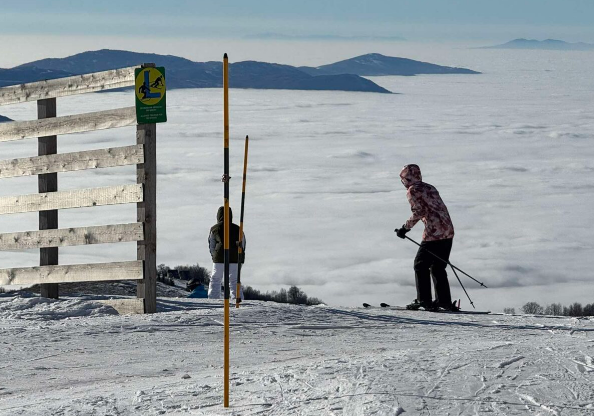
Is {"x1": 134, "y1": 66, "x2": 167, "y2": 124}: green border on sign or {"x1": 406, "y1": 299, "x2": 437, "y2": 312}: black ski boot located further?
{"x1": 406, "y1": 299, "x2": 437, "y2": 312}: black ski boot

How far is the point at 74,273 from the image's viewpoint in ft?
35.9

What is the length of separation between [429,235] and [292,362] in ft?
13.7

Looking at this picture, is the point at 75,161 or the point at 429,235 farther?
the point at 429,235

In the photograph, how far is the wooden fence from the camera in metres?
10.2

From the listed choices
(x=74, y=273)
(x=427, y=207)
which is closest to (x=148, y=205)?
(x=74, y=273)

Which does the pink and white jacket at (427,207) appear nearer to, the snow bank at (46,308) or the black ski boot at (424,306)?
the black ski boot at (424,306)

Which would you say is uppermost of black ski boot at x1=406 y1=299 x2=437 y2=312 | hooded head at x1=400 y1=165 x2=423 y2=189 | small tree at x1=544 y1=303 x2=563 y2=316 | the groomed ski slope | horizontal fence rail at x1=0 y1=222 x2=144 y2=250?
hooded head at x1=400 y1=165 x2=423 y2=189

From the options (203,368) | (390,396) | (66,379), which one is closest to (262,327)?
(203,368)

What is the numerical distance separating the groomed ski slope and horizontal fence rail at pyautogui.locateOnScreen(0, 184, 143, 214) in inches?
42.1

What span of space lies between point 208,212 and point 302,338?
14887 centimetres

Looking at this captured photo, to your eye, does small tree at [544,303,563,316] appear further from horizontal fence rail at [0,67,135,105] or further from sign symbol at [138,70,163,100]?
horizontal fence rail at [0,67,135,105]

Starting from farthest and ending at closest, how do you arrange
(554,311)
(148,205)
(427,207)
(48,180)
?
(554,311)
(48,180)
(427,207)
(148,205)

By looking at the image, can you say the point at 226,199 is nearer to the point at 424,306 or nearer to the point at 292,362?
the point at 292,362

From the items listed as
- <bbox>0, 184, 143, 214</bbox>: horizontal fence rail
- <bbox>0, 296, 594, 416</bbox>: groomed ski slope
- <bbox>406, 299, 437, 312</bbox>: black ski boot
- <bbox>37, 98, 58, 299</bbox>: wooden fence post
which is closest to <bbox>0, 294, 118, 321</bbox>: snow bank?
<bbox>0, 296, 594, 416</bbox>: groomed ski slope
